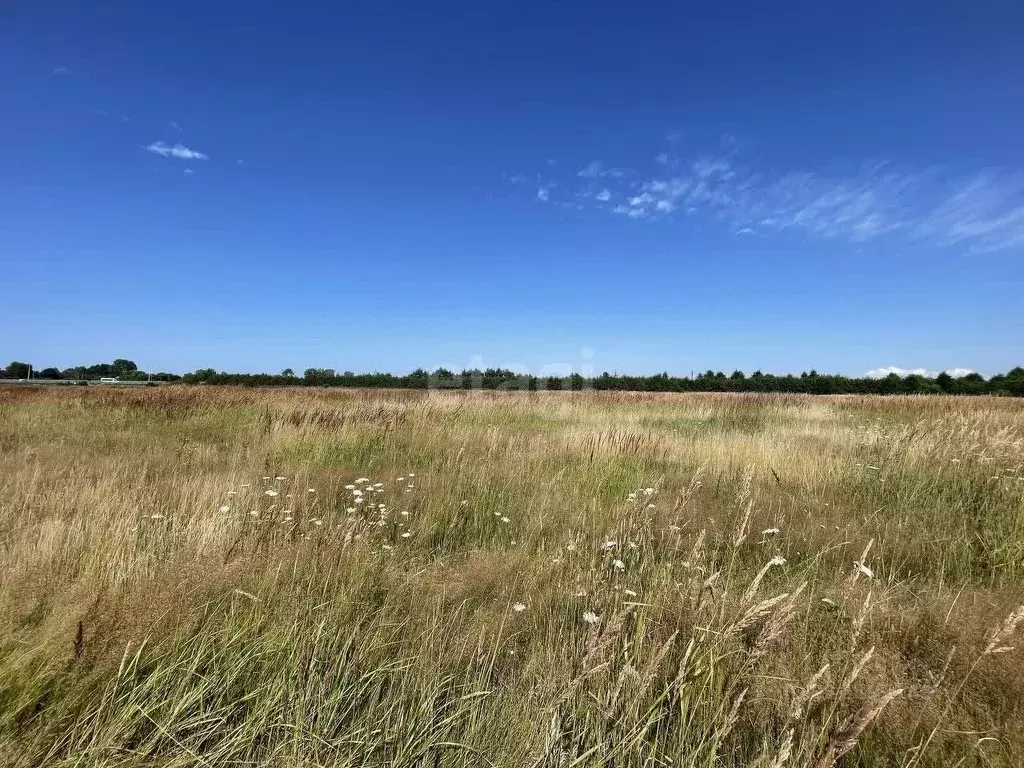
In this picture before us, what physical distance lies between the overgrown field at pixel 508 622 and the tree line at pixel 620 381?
2463 centimetres

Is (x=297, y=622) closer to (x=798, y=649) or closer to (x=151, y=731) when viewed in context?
(x=151, y=731)

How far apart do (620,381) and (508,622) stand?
42.7 m

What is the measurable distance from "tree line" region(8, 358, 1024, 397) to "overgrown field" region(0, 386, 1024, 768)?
970 inches

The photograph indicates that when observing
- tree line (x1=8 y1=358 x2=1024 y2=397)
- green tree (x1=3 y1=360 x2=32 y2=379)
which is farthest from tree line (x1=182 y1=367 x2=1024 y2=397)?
green tree (x1=3 y1=360 x2=32 y2=379)

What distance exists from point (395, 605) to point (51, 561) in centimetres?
194

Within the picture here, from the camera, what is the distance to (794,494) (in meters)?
5.04

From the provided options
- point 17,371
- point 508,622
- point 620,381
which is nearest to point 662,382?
point 620,381

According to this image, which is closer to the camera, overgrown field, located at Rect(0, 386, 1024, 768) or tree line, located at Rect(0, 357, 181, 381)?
overgrown field, located at Rect(0, 386, 1024, 768)

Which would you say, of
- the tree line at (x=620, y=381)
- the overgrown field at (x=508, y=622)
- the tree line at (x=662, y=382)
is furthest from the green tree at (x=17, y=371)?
the overgrown field at (x=508, y=622)

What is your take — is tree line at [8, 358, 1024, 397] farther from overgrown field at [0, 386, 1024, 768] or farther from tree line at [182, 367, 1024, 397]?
overgrown field at [0, 386, 1024, 768]

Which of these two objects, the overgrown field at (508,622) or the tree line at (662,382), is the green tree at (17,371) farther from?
the overgrown field at (508,622)

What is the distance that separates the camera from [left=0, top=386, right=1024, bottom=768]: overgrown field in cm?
154

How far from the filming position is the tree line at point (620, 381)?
32.3 m

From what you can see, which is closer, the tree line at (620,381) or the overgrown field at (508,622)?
the overgrown field at (508,622)
